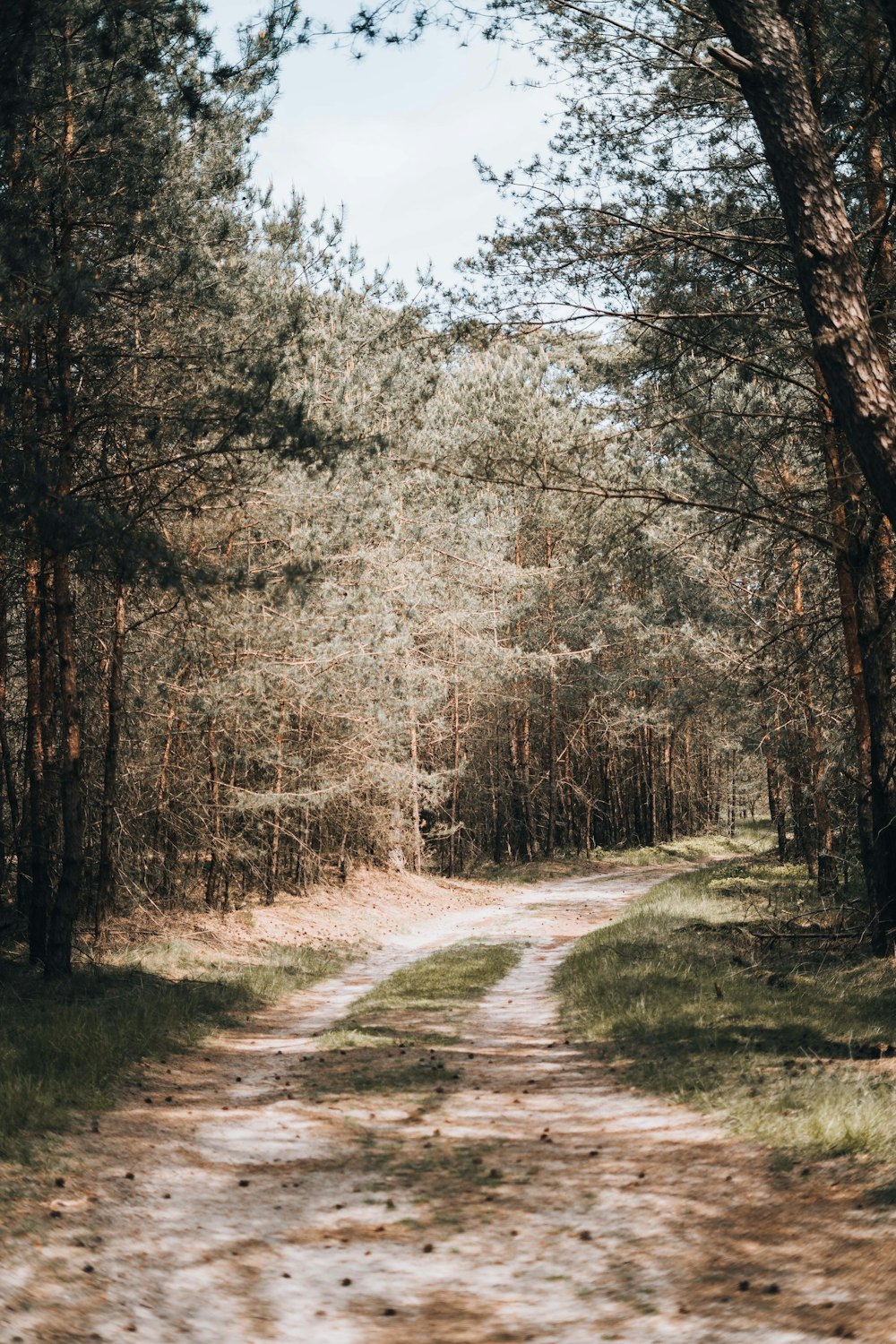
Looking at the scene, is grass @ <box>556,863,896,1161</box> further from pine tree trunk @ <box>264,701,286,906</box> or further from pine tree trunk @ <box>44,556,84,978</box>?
pine tree trunk @ <box>264,701,286,906</box>

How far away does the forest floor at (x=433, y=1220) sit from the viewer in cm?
361

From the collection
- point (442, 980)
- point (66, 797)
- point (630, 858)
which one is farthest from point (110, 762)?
point (630, 858)

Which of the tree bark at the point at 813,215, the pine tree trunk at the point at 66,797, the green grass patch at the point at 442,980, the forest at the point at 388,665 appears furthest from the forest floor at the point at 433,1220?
the tree bark at the point at 813,215

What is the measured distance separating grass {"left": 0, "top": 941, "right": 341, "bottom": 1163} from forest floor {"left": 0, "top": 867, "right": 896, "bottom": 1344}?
31 centimetres

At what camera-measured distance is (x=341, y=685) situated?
17.5 m

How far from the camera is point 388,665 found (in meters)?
19.0

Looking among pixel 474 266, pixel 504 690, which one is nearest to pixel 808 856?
pixel 474 266

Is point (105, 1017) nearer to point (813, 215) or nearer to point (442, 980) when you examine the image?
point (442, 980)

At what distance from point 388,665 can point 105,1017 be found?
35.2 feet

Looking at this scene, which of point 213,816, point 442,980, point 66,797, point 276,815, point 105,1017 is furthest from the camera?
point 276,815

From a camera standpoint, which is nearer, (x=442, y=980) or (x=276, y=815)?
(x=442, y=980)

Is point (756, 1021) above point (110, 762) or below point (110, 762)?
below

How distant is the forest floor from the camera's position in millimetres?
3613

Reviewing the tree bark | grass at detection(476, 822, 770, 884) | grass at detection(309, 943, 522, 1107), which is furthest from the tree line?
grass at detection(476, 822, 770, 884)
